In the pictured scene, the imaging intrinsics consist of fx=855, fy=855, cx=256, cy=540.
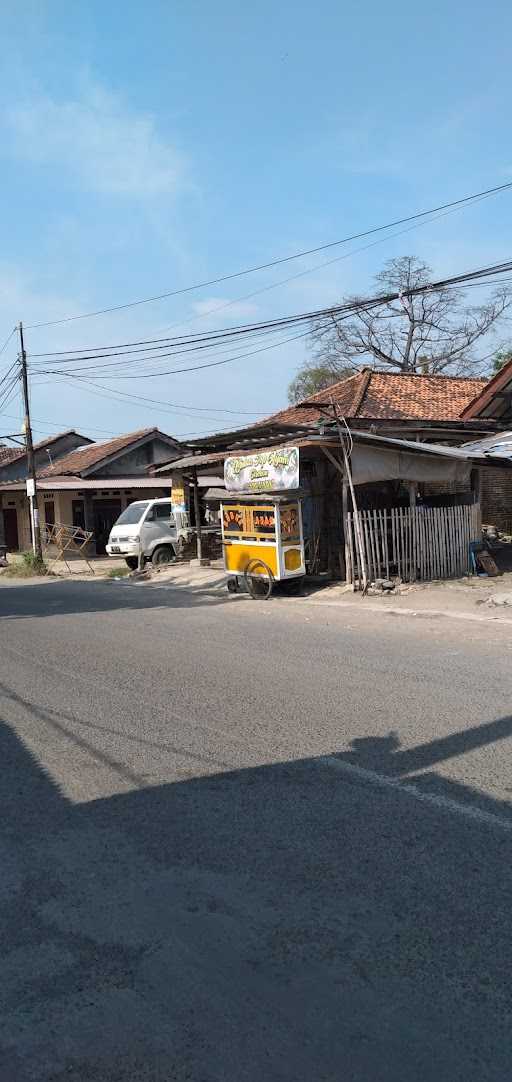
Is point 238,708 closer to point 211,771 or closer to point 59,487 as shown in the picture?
point 211,771

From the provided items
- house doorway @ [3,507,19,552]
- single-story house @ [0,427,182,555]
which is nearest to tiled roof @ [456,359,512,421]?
single-story house @ [0,427,182,555]

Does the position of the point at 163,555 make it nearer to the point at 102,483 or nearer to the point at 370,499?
the point at 370,499

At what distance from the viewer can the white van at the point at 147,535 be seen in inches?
906

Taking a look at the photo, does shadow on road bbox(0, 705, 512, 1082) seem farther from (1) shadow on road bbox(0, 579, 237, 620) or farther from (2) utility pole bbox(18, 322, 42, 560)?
(2) utility pole bbox(18, 322, 42, 560)

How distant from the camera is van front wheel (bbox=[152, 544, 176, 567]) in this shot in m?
23.2

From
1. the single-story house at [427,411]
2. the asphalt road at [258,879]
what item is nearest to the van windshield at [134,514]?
the single-story house at [427,411]

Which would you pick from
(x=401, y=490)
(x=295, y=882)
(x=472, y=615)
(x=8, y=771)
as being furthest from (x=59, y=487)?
(x=295, y=882)

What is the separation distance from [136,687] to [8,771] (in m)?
2.33

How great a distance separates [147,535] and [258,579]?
764 cm

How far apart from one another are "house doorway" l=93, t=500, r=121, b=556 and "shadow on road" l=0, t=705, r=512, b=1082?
2806 centimetres

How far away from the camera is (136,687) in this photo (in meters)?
7.92

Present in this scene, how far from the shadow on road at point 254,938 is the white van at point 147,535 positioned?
1812 cm

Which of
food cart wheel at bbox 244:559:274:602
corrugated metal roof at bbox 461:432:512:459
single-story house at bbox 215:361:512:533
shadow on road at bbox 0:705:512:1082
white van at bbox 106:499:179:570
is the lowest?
shadow on road at bbox 0:705:512:1082

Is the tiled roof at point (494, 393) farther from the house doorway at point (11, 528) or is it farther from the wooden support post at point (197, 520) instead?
the house doorway at point (11, 528)
